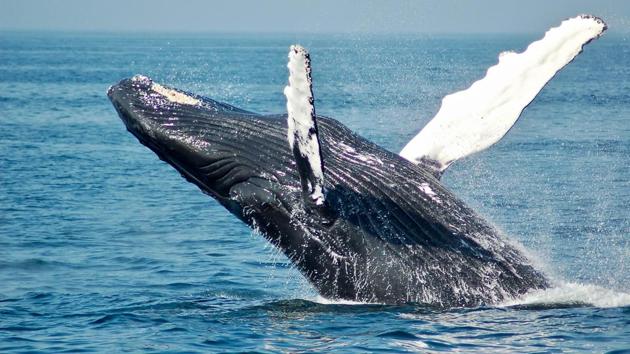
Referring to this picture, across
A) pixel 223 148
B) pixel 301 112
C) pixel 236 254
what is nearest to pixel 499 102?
pixel 301 112

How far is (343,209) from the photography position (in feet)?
29.7

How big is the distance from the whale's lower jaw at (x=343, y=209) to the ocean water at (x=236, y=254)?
288 mm

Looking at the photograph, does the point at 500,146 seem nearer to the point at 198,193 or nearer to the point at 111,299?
the point at 198,193

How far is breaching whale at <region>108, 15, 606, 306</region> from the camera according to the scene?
29.6 feet

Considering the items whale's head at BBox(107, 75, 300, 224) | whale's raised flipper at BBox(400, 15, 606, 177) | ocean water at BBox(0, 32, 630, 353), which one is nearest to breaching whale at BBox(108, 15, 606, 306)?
whale's head at BBox(107, 75, 300, 224)

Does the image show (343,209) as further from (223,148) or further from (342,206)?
(223,148)

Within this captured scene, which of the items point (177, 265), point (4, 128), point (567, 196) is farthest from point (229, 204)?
point (4, 128)

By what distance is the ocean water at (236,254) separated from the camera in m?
9.38

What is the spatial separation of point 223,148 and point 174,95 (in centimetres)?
71

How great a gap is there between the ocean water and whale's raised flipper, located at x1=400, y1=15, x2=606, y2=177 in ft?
4.39

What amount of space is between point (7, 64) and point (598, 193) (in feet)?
216

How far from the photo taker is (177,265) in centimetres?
1425

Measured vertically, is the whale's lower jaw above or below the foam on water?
above

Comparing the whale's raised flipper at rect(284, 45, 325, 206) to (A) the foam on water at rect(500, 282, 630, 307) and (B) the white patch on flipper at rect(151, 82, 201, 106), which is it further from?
(A) the foam on water at rect(500, 282, 630, 307)
